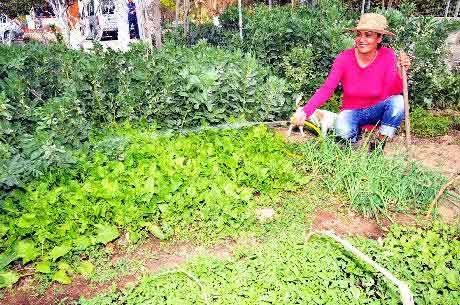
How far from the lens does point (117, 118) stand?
4.59 metres

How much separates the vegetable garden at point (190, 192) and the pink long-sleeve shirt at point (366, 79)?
658 millimetres

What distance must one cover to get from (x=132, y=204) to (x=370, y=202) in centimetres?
214

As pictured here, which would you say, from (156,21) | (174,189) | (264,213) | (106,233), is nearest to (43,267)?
(106,233)

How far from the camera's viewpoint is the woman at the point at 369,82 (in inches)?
160

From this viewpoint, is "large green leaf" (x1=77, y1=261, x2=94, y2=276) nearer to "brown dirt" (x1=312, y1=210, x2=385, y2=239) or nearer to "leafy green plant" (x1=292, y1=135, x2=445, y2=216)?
"brown dirt" (x1=312, y1=210, x2=385, y2=239)

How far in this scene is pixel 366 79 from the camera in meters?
4.27

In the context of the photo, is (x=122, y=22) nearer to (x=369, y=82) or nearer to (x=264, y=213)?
(x=369, y=82)

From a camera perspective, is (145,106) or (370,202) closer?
(370,202)

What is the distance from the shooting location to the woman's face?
13.2ft

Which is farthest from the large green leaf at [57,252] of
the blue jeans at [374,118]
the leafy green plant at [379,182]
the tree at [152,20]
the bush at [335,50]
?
the bush at [335,50]

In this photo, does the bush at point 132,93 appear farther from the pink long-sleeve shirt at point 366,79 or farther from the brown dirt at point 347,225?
the brown dirt at point 347,225

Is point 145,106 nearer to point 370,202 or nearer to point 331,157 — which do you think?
point 331,157

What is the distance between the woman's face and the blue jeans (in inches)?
25.2

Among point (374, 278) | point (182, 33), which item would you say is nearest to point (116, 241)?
point (374, 278)
